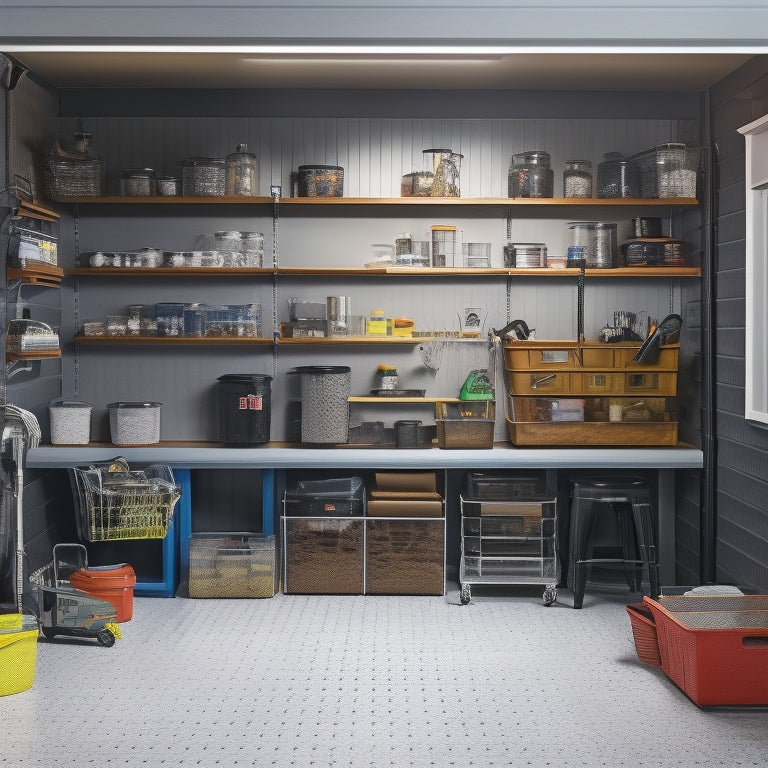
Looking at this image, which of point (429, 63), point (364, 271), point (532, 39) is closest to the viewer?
point (532, 39)

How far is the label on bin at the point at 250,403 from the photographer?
18.3 ft

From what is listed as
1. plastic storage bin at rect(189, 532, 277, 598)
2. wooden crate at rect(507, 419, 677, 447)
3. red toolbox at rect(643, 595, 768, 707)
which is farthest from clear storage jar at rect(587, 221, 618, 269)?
plastic storage bin at rect(189, 532, 277, 598)

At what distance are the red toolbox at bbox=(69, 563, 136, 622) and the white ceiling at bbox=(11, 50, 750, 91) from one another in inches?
108

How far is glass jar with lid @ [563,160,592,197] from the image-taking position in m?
5.69

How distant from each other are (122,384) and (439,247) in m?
2.16

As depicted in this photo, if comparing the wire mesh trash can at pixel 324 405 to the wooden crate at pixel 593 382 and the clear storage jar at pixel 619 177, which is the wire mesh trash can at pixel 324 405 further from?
the clear storage jar at pixel 619 177

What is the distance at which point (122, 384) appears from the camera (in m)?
5.95

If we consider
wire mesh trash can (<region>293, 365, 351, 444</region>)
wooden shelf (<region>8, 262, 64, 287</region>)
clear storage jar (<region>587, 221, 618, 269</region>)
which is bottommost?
wire mesh trash can (<region>293, 365, 351, 444</region>)

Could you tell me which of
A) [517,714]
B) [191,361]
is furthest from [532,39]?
[191,361]

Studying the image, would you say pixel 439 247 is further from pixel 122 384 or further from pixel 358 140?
pixel 122 384

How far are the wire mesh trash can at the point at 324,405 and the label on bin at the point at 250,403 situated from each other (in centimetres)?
26

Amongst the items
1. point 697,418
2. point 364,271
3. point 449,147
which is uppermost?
point 449,147

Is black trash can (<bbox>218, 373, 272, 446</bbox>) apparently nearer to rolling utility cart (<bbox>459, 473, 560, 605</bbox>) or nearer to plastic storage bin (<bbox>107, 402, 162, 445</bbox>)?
plastic storage bin (<bbox>107, 402, 162, 445</bbox>)

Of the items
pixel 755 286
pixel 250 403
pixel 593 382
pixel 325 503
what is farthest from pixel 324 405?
pixel 755 286
